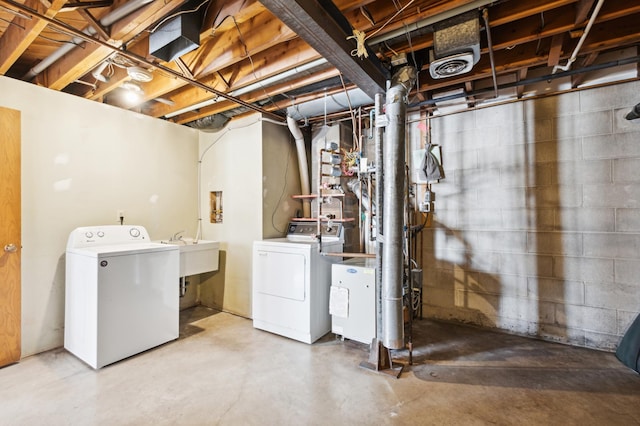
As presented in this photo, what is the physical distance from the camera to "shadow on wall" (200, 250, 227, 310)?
3.86 metres

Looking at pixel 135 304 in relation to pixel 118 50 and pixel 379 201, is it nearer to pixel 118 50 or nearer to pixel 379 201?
pixel 118 50

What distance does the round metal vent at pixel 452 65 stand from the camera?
2.07 meters

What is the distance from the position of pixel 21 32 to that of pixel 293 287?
9.54 ft

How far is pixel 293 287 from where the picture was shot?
293 centimetres

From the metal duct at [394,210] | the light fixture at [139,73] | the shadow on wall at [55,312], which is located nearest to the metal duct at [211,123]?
the light fixture at [139,73]

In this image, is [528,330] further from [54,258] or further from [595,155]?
[54,258]

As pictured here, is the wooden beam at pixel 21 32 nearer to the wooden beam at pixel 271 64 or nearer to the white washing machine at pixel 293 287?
the wooden beam at pixel 271 64

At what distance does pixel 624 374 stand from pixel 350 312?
2151 millimetres

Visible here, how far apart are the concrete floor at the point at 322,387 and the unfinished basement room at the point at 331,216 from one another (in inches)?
0.8

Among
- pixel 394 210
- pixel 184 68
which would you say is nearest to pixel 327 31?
pixel 394 210

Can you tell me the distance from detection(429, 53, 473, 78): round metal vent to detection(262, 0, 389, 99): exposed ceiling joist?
451mm

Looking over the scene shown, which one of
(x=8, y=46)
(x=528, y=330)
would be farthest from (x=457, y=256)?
(x=8, y=46)

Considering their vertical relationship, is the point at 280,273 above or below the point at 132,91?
below

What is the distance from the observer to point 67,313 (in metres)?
2.70
